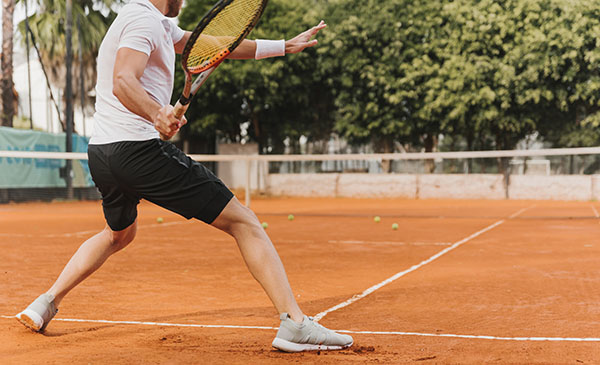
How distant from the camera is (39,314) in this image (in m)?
3.75

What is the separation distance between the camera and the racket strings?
337cm

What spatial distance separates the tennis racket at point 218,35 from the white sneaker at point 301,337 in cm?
119

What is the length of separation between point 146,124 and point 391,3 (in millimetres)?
21649

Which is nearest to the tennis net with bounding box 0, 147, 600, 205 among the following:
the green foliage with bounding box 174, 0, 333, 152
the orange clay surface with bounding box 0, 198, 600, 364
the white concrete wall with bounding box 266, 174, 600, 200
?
Result: the white concrete wall with bounding box 266, 174, 600, 200

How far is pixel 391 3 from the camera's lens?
23984 mm

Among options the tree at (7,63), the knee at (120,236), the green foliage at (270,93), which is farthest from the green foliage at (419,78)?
the knee at (120,236)

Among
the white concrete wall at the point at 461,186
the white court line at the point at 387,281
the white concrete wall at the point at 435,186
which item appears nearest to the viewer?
the white court line at the point at 387,281

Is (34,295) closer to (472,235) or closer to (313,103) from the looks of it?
(472,235)

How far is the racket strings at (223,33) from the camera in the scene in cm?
337

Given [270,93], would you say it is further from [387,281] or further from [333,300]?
[333,300]

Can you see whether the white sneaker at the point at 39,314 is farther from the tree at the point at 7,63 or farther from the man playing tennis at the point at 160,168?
the tree at the point at 7,63

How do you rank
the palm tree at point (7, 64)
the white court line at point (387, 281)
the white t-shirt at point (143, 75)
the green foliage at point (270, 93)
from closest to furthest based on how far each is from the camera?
the white t-shirt at point (143, 75) < the white court line at point (387, 281) < the palm tree at point (7, 64) < the green foliage at point (270, 93)

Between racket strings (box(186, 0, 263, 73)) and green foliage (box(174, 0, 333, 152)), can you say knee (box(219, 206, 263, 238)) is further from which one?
green foliage (box(174, 0, 333, 152))

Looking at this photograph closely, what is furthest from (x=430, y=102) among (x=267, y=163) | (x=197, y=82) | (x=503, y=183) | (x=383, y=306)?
(x=197, y=82)
